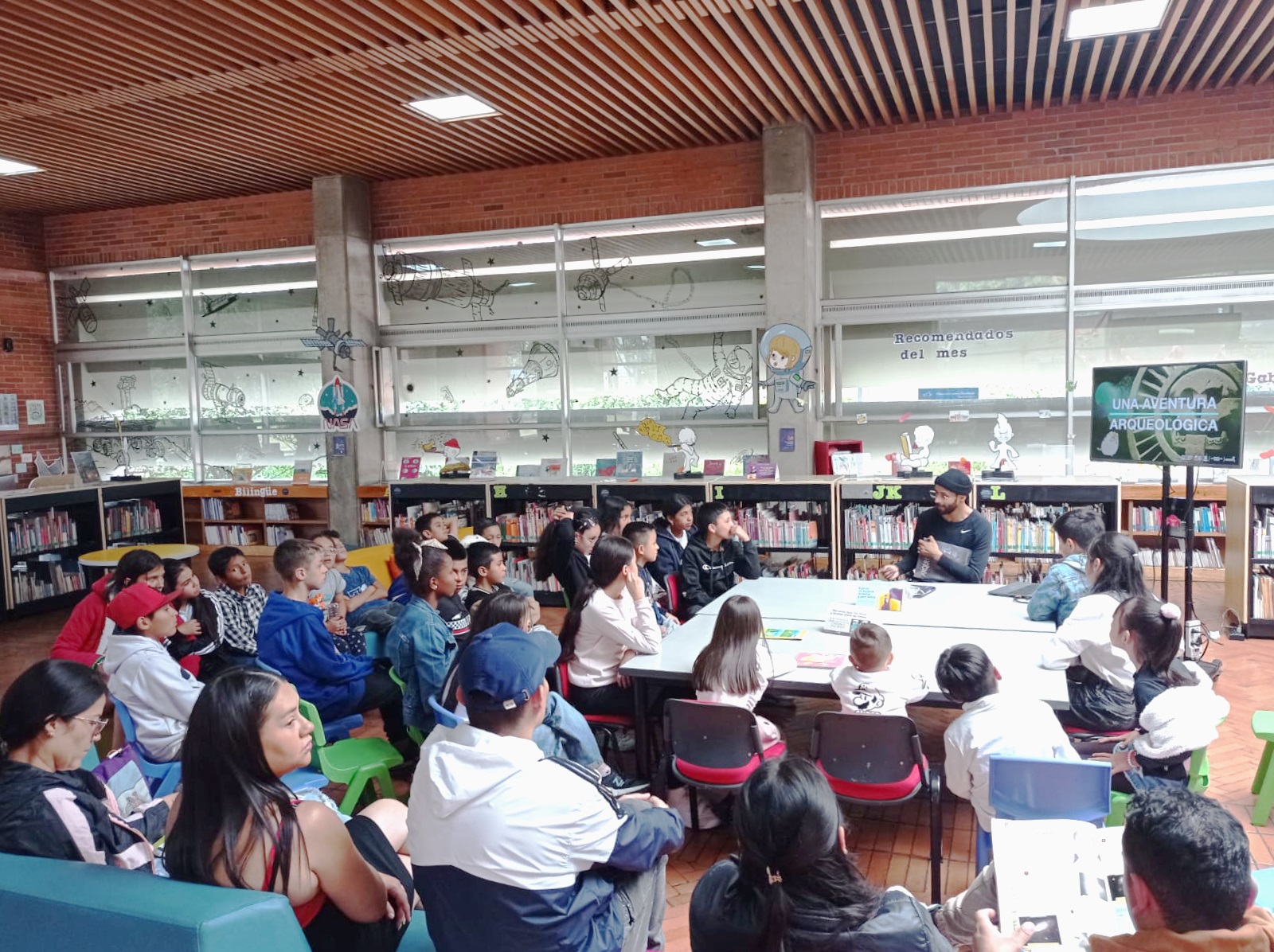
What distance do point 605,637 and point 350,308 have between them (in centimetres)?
673

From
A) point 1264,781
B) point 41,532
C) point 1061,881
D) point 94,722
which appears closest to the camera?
point 1061,881

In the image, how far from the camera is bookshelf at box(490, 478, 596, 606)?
8.14 m

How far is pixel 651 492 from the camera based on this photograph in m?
7.87

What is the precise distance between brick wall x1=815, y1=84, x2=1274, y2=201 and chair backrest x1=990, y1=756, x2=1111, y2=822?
6.74 m

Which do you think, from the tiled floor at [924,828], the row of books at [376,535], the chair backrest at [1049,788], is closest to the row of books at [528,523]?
the row of books at [376,535]

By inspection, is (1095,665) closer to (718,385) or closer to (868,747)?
(868,747)

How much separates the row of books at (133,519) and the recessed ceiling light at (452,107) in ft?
17.4

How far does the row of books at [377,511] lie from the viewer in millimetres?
9672

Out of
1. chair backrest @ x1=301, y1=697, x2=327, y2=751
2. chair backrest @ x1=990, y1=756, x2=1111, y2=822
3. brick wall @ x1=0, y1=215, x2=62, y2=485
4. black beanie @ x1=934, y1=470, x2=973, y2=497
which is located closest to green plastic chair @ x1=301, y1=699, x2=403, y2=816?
chair backrest @ x1=301, y1=697, x2=327, y2=751

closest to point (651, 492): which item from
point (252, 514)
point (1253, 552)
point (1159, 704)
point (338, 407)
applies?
point (338, 407)

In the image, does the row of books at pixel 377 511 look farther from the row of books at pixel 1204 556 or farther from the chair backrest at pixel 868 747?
the chair backrest at pixel 868 747

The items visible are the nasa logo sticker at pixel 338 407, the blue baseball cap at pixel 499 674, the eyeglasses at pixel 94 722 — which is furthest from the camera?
the nasa logo sticker at pixel 338 407

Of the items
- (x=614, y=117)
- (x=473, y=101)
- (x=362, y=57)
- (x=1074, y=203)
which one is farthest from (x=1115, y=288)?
(x=362, y=57)

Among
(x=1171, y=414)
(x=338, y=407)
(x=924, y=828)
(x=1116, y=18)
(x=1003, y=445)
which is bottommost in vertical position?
(x=924, y=828)
